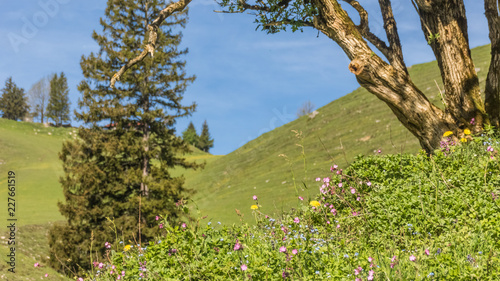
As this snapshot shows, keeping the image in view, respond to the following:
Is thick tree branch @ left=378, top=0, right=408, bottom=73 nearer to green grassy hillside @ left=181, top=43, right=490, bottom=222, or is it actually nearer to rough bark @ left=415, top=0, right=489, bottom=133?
rough bark @ left=415, top=0, right=489, bottom=133

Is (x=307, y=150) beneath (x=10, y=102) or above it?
beneath

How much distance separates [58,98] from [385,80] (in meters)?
93.1

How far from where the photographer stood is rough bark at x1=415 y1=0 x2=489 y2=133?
8844 mm

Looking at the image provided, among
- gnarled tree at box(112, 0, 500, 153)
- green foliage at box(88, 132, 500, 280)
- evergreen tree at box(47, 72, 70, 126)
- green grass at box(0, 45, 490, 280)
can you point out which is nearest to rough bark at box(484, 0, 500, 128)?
gnarled tree at box(112, 0, 500, 153)

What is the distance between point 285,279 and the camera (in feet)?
12.1

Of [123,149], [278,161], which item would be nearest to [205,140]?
[278,161]

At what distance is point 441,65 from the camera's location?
30.1 feet

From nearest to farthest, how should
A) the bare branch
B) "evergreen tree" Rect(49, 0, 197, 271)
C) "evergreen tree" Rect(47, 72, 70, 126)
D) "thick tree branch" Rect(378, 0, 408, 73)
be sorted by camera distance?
"thick tree branch" Rect(378, 0, 408, 73) < the bare branch < "evergreen tree" Rect(49, 0, 197, 271) < "evergreen tree" Rect(47, 72, 70, 126)

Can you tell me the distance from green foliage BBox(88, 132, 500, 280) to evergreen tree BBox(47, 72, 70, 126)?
89.1m

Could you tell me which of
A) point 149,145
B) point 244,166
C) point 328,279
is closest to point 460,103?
point 328,279

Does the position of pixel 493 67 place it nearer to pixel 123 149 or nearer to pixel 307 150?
pixel 123 149

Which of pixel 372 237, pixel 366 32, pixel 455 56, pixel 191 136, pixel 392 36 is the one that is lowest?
pixel 372 237

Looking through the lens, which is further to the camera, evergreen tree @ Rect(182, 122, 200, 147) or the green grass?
evergreen tree @ Rect(182, 122, 200, 147)

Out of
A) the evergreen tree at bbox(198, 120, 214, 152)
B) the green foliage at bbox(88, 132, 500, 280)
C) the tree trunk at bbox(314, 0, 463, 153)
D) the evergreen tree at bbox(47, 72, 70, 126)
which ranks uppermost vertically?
the evergreen tree at bbox(47, 72, 70, 126)
